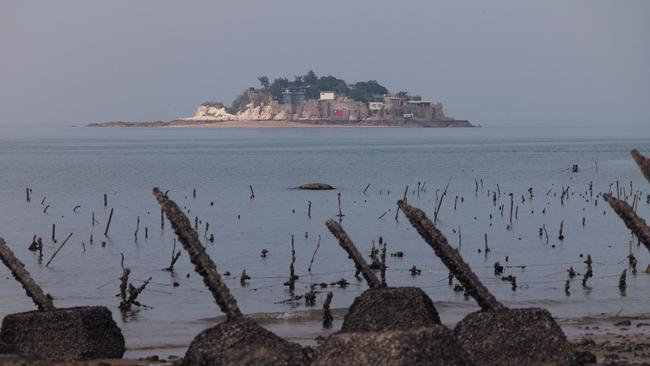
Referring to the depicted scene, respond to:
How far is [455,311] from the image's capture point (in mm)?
31094

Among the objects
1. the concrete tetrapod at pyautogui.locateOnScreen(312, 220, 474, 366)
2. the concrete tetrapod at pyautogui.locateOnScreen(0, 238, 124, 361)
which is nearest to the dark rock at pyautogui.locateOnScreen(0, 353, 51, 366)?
the concrete tetrapod at pyautogui.locateOnScreen(0, 238, 124, 361)

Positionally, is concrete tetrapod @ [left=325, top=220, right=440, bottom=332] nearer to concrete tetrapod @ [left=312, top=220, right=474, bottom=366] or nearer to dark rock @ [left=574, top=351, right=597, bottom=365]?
dark rock @ [left=574, top=351, right=597, bottom=365]

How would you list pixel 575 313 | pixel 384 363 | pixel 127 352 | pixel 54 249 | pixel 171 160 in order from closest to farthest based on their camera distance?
pixel 384 363 < pixel 127 352 < pixel 575 313 < pixel 54 249 < pixel 171 160

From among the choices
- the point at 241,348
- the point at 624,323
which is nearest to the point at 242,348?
the point at 241,348

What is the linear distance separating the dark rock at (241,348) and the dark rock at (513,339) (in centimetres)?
274

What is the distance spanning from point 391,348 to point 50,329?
26.5ft

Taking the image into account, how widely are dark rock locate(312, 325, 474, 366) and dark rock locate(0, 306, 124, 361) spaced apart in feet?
21.8

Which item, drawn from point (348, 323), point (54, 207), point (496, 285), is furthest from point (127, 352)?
point (54, 207)

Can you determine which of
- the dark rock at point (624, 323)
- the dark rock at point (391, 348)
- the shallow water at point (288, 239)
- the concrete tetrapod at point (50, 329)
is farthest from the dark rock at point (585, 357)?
the shallow water at point (288, 239)

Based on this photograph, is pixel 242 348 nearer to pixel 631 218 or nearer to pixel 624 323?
pixel 631 218

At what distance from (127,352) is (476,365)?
9820mm

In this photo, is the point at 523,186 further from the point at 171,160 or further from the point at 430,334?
the point at 430,334

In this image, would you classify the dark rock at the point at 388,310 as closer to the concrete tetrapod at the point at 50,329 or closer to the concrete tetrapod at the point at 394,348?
the concrete tetrapod at the point at 394,348

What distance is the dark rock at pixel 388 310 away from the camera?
20000mm
